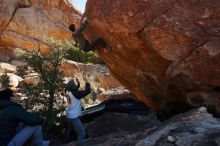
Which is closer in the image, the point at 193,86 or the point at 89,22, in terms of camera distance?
the point at 193,86

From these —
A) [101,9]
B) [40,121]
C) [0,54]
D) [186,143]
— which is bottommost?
[186,143]

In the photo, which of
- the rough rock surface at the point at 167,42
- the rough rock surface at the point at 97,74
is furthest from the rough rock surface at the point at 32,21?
the rough rock surface at the point at 167,42

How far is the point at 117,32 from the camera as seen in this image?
7.56 metres

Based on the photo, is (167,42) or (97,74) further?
(97,74)

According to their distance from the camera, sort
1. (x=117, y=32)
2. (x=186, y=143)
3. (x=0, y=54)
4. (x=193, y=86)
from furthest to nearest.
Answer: (x=0, y=54)
(x=117, y=32)
(x=193, y=86)
(x=186, y=143)

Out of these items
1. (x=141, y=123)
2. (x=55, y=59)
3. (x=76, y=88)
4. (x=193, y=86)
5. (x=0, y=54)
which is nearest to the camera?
(x=193, y=86)

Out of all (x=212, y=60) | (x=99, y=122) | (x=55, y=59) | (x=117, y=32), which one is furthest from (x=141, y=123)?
(x=212, y=60)

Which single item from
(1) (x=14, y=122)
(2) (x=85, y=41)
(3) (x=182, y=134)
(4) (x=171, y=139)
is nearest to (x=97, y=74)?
(2) (x=85, y=41)

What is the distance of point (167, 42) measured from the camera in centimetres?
690

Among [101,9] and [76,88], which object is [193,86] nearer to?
[101,9]

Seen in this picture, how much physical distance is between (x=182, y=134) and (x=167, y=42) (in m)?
1.45

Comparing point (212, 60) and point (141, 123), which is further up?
point (212, 60)

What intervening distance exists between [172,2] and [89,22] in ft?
5.98

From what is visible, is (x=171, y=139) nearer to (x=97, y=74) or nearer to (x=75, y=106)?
(x=75, y=106)
